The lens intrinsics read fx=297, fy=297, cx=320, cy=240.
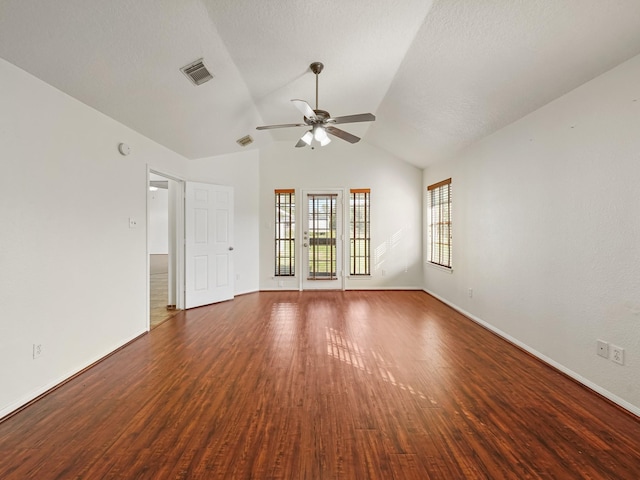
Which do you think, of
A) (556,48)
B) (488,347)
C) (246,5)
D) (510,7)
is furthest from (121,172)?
(488,347)

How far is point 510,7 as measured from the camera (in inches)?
78.7

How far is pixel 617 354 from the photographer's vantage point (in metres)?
2.13

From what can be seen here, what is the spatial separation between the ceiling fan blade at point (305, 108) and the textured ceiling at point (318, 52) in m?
0.60

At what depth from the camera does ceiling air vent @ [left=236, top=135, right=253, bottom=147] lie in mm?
4936

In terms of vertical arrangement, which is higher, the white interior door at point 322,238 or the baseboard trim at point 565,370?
the white interior door at point 322,238

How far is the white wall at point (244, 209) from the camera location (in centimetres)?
547

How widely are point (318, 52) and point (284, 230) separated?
145 inches

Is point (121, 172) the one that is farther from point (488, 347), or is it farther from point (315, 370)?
point (488, 347)

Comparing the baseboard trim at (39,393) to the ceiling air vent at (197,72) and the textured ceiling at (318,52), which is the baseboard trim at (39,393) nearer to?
the textured ceiling at (318,52)

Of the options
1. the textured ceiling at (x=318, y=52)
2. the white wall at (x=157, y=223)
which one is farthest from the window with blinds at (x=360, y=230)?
the white wall at (x=157, y=223)

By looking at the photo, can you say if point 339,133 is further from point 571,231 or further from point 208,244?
point 208,244

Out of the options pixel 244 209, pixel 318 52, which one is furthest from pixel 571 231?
pixel 244 209

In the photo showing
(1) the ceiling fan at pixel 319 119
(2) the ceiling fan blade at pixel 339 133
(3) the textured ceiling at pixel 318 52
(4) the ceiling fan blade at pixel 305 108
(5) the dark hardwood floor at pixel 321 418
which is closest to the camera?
(5) the dark hardwood floor at pixel 321 418

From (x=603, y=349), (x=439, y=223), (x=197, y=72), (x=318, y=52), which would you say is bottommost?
(x=603, y=349)
